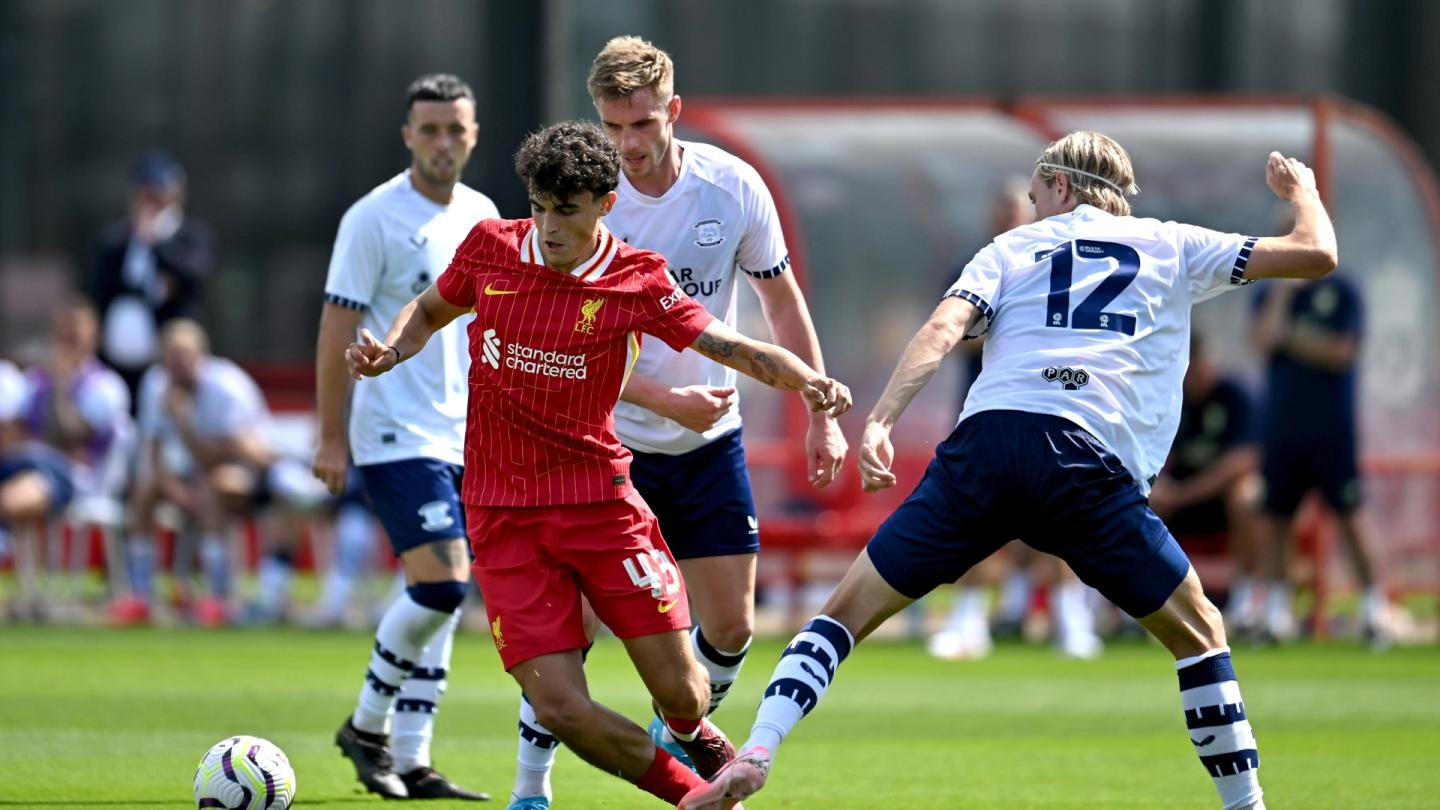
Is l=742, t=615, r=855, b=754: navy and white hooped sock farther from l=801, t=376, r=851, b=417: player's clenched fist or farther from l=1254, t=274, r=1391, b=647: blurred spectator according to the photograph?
l=1254, t=274, r=1391, b=647: blurred spectator

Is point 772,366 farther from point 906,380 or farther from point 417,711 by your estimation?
point 417,711

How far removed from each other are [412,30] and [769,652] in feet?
26.3

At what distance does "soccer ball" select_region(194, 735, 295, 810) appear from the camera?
23.5 feet

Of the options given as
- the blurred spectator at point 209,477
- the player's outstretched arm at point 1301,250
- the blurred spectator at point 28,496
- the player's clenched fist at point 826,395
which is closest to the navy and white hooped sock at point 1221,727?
the player's outstretched arm at point 1301,250

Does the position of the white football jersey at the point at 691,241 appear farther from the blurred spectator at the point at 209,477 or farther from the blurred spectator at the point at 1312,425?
the blurred spectator at the point at 209,477

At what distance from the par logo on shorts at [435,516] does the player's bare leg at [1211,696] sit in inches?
112

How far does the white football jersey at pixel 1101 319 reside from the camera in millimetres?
6891

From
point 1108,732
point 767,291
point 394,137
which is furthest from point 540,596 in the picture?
point 394,137

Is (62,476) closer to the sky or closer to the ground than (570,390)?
closer to the ground

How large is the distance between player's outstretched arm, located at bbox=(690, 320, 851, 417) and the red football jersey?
0.20 feet

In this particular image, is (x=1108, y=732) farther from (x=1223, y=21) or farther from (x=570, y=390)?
(x=1223, y=21)

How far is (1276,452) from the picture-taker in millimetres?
15547

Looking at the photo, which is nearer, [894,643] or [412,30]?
[894,643]

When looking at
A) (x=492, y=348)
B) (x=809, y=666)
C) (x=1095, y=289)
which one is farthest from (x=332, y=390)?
(x=1095, y=289)
